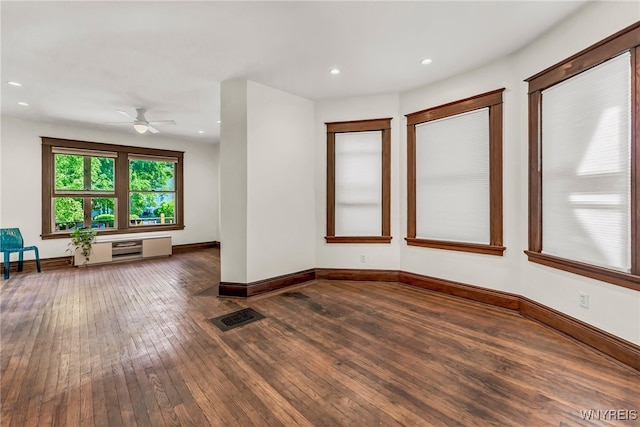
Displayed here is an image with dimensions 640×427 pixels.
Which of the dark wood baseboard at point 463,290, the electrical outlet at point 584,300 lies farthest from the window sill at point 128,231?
the electrical outlet at point 584,300

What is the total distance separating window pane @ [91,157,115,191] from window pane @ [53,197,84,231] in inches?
18.7

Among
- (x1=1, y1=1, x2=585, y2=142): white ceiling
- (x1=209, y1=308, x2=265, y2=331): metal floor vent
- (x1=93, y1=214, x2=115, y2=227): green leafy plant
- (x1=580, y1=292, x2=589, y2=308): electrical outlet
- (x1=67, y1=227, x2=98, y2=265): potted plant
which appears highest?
(x1=1, y1=1, x2=585, y2=142): white ceiling

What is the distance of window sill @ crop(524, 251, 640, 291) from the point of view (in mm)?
2158

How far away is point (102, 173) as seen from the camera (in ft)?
21.1

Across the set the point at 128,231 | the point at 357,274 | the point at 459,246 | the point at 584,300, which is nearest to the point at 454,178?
the point at 459,246

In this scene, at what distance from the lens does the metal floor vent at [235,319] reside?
2.97m

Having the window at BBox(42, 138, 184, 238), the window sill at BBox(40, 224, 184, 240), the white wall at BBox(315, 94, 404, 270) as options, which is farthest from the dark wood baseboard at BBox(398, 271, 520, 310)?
the window at BBox(42, 138, 184, 238)

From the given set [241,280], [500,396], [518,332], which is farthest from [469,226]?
[241,280]

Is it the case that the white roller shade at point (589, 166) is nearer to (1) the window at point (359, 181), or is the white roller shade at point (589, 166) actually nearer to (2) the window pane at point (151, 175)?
(1) the window at point (359, 181)

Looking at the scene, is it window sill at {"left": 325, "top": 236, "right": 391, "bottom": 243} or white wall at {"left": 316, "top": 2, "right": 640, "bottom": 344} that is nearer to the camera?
white wall at {"left": 316, "top": 2, "right": 640, "bottom": 344}

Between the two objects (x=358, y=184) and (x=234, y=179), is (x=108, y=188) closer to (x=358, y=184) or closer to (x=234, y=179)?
(x=234, y=179)

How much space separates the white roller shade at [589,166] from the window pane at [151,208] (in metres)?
7.87

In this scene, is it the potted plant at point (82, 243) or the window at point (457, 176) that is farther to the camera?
the potted plant at point (82, 243)

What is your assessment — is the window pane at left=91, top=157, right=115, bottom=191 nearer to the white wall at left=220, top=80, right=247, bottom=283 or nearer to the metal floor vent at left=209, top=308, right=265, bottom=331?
the white wall at left=220, top=80, right=247, bottom=283
